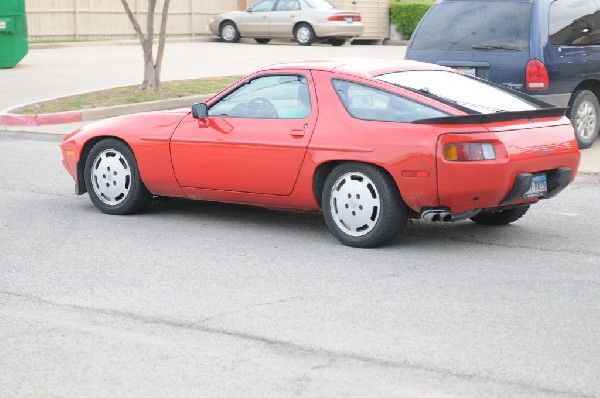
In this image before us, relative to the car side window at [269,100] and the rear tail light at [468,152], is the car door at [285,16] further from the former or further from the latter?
the rear tail light at [468,152]

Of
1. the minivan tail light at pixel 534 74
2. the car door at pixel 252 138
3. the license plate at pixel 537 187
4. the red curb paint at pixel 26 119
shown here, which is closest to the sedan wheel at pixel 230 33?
the red curb paint at pixel 26 119

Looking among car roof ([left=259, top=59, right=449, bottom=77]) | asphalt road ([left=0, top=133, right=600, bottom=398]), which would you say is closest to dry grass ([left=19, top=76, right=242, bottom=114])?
asphalt road ([left=0, top=133, right=600, bottom=398])

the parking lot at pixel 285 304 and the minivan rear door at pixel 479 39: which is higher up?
the minivan rear door at pixel 479 39

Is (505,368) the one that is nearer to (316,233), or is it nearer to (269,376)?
(269,376)

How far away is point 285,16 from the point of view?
3419 centimetres

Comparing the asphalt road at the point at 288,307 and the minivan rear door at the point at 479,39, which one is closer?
the asphalt road at the point at 288,307

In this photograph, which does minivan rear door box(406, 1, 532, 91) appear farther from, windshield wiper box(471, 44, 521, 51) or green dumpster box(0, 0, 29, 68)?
green dumpster box(0, 0, 29, 68)

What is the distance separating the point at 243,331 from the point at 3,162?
7.34m

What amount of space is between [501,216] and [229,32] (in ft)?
88.9

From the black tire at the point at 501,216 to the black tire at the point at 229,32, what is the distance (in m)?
26.7

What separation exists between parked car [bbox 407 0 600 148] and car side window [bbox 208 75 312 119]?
4466mm

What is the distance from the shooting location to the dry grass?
58.2 feet

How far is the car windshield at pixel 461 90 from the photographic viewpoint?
8266 mm

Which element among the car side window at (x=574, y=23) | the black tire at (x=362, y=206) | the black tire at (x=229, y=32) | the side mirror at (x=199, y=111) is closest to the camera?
the black tire at (x=362, y=206)
